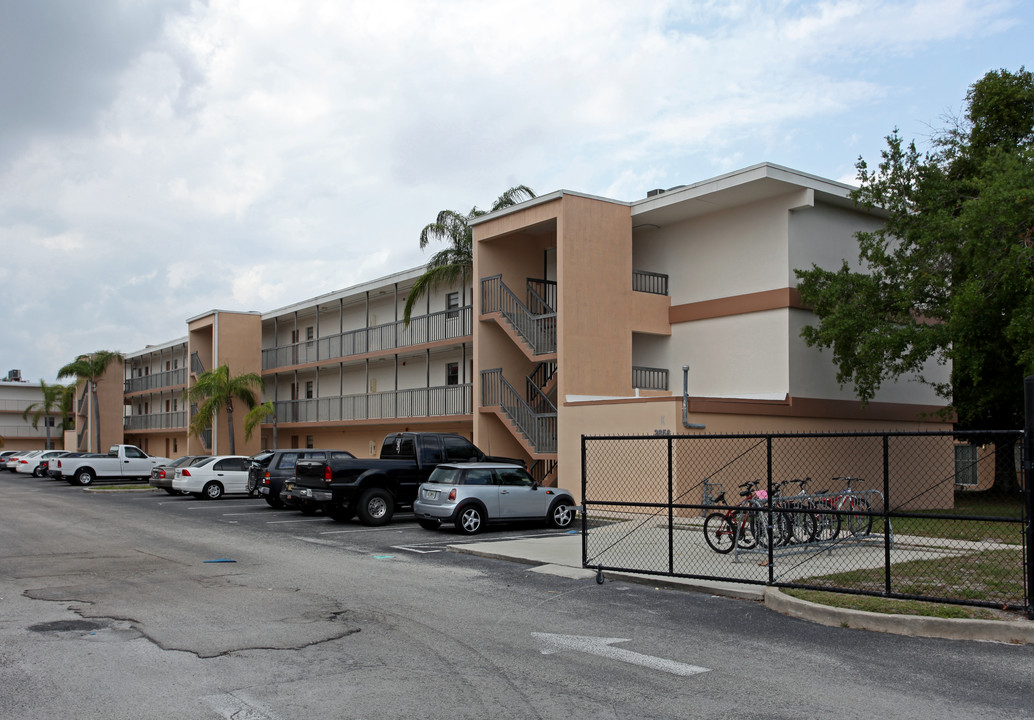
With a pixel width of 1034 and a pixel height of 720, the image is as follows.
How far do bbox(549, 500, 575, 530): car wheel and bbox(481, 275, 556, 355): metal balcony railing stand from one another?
667 cm

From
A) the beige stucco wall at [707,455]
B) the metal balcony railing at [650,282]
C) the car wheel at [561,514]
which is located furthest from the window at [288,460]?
the metal balcony railing at [650,282]

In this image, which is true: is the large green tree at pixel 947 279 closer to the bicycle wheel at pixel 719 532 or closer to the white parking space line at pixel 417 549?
the bicycle wheel at pixel 719 532

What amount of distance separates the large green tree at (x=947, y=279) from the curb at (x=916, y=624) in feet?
38.1

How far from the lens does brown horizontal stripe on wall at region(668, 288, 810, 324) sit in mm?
22859

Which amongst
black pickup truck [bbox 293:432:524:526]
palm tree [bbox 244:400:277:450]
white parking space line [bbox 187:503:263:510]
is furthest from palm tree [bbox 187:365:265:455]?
black pickup truck [bbox 293:432:524:526]

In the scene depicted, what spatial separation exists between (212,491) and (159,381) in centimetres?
2863

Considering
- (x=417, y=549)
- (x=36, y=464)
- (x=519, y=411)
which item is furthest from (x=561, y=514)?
(x=36, y=464)

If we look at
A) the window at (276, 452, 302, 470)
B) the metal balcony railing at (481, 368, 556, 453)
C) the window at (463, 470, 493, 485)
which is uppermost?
the metal balcony railing at (481, 368, 556, 453)

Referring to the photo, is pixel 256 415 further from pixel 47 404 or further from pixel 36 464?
pixel 47 404

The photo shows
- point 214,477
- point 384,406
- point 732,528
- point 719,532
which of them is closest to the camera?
point 732,528

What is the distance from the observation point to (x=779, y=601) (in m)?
9.78

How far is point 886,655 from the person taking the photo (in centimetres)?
775

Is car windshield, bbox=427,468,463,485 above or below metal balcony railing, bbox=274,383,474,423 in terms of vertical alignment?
below

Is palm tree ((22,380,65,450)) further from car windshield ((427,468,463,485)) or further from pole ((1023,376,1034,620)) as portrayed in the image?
pole ((1023,376,1034,620))
